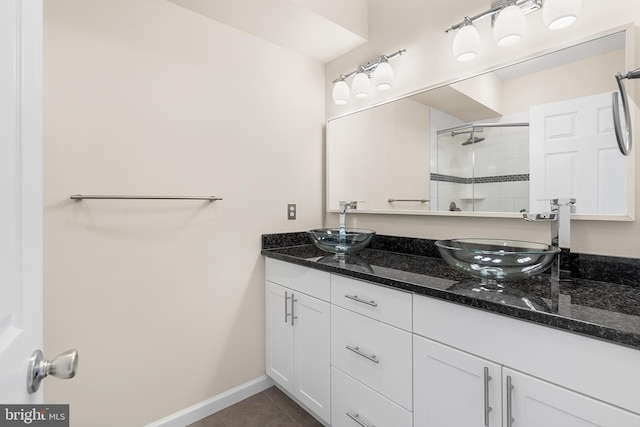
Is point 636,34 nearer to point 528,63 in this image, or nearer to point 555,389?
point 528,63

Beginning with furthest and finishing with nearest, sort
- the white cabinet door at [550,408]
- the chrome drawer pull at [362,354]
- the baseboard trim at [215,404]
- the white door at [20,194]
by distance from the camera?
the baseboard trim at [215,404] < the chrome drawer pull at [362,354] < the white cabinet door at [550,408] < the white door at [20,194]

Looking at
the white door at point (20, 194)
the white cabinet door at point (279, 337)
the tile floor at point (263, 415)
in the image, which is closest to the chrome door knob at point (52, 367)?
the white door at point (20, 194)

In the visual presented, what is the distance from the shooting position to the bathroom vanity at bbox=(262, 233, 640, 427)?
30.9 inches

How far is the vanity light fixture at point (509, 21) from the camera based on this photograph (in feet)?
3.88

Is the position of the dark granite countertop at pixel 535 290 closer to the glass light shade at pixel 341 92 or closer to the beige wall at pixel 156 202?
the beige wall at pixel 156 202

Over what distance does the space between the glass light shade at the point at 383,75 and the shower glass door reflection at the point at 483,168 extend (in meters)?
0.47

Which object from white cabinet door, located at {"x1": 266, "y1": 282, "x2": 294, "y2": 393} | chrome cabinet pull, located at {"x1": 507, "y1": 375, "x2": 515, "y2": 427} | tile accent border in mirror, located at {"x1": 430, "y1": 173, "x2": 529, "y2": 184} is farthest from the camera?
white cabinet door, located at {"x1": 266, "y1": 282, "x2": 294, "y2": 393}

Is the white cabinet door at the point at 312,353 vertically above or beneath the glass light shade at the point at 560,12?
beneath

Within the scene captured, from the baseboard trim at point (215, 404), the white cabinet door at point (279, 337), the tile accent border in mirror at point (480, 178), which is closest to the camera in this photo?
the tile accent border in mirror at point (480, 178)

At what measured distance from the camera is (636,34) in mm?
1125

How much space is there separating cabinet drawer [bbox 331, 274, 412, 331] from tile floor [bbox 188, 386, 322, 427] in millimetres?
789

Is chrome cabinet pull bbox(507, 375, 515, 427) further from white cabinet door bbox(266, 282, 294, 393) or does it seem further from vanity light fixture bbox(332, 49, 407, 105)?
vanity light fixture bbox(332, 49, 407, 105)

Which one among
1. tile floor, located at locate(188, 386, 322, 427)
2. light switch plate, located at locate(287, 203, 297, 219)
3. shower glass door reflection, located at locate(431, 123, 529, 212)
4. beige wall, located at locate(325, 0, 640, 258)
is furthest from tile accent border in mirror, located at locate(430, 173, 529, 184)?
tile floor, located at locate(188, 386, 322, 427)

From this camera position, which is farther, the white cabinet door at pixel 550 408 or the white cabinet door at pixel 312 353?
the white cabinet door at pixel 312 353
